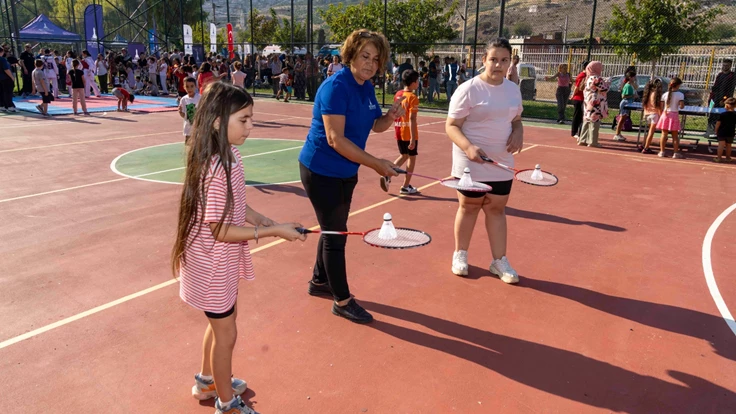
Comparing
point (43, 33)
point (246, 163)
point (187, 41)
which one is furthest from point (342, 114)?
point (43, 33)

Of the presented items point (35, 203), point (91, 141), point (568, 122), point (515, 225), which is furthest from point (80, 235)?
point (568, 122)

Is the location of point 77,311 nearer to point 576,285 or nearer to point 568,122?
point 576,285

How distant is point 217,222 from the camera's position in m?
2.91

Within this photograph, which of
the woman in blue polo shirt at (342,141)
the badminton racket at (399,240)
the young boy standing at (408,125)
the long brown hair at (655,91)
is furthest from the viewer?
the long brown hair at (655,91)

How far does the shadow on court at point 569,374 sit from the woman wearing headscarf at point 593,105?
10.8 metres

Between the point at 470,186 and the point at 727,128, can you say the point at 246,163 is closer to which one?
the point at 470,186

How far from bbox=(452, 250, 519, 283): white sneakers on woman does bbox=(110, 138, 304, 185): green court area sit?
4.98 m

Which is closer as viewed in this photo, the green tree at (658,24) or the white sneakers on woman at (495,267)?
the white sneakers on woman at (495,267)

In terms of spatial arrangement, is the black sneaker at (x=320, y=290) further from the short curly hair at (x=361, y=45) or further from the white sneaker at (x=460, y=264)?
the short curly hair at (x=361, y=45)

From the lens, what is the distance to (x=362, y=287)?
5.59 metres

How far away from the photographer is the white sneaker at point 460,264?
229 inches

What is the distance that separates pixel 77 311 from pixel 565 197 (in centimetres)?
740

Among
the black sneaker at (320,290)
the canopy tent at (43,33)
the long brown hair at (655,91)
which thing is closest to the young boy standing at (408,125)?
the black sneaker at (320,290)

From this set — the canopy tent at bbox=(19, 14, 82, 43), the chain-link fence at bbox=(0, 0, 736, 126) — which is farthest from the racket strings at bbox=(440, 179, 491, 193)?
the canopy tent at bbox=(19, 14, 82, 43)
